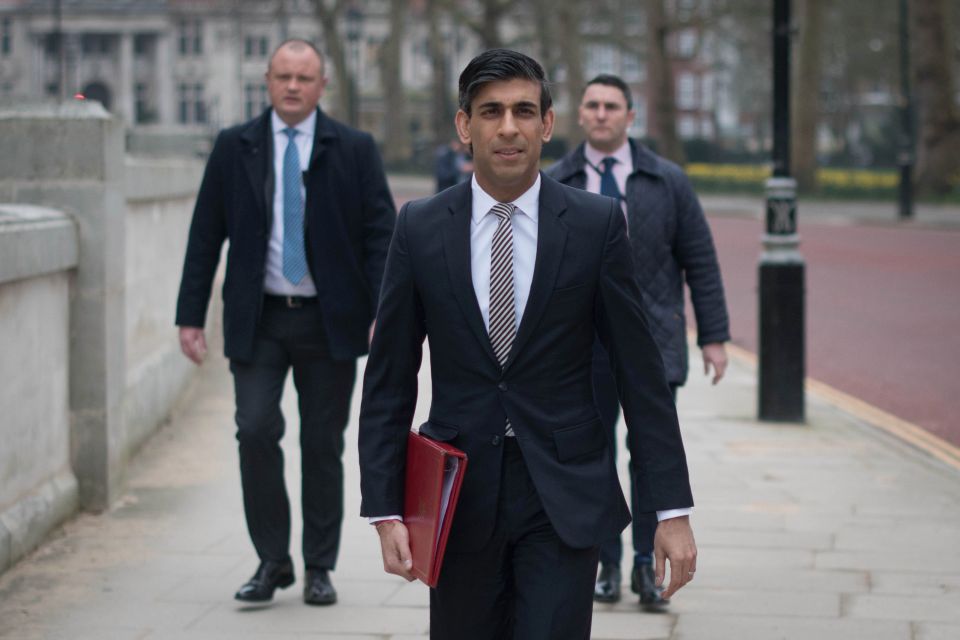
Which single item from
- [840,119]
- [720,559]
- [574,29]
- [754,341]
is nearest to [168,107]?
[840,119]

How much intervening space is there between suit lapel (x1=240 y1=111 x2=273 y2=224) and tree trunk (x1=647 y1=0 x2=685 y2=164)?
40669mm

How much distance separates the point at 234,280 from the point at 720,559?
7.45 ft

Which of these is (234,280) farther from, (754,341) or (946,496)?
(754,341)

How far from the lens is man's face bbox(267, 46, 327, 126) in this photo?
576cm

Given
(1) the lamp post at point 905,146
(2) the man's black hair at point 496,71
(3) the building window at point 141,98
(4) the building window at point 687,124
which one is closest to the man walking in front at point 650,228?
(2) the man's black hair at point 496,71

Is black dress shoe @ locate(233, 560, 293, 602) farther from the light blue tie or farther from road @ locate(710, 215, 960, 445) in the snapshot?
road @ locate(710, 215, 960, 445)

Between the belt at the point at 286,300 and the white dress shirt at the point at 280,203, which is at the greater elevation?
the white dress shirt at the point at 280,203

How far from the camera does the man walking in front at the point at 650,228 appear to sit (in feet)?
19.5

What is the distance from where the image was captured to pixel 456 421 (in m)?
3.48

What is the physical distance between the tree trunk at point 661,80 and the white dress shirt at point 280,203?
1598 inches

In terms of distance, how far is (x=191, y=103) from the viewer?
117250 millimetres

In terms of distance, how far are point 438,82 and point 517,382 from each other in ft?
202

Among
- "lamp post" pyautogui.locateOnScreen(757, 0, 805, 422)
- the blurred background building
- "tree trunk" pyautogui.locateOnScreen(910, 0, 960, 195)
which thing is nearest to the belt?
the blurred background building

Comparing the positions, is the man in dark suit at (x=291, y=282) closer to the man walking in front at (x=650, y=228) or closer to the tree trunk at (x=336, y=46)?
the man walking in front at (x=650, y=228)
